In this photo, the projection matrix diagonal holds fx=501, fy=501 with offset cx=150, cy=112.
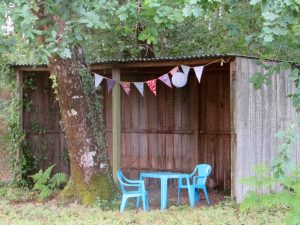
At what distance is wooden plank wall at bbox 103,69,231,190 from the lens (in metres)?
10.2

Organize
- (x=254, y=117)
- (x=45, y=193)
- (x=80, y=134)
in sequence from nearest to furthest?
(x=80, y=134)
(x=254, y=117)
(x=45, y=193)

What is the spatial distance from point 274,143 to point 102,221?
11.0 ft

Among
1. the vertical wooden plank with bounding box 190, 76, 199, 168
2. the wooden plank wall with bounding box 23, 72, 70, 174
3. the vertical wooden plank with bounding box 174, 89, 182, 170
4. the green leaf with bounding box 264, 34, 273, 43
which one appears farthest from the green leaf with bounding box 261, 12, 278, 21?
the wooden plank wall with bounding box 23, 72, 70, 174

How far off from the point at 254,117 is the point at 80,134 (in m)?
2.78

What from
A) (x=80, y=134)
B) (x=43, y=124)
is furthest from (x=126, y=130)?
(x=80, y=134)

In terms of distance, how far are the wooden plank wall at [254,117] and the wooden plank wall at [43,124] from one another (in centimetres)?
451

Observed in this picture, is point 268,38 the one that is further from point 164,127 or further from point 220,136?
point 164,127

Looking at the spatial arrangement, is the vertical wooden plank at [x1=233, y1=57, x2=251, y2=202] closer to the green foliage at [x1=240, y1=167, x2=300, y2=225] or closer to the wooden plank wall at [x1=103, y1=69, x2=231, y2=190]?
the green foliage at [x1=240, y1=167, x2=300, y2=225]

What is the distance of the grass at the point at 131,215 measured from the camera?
6.70 metres

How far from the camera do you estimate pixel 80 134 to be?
7.85 meters

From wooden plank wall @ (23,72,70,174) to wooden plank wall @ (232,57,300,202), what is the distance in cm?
451

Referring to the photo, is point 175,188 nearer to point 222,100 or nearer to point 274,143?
point 222,100

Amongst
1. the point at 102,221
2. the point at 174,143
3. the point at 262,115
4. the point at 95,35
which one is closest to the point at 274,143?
the point at 262,115

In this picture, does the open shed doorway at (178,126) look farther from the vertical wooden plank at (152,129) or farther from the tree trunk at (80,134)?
the tree trunk at (80,134)
